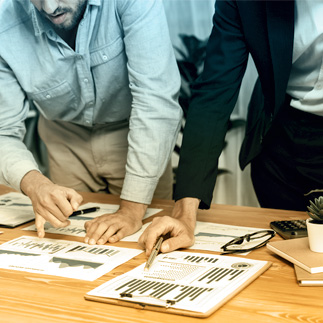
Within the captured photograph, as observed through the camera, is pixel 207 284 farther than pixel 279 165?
No

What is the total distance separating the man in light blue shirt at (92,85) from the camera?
1.49 metres

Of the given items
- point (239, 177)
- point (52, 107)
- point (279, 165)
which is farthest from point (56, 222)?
point (239, 177)

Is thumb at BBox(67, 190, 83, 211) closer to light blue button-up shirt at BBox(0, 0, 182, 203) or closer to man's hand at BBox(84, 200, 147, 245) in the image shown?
man's hand at BBox(84, 200, 147, 245)

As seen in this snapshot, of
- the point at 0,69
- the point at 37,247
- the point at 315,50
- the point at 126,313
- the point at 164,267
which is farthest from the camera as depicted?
the point at 0,69

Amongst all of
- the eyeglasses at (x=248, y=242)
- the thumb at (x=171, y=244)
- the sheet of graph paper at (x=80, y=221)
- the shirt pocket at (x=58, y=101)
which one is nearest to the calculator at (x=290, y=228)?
the eyeglasses at (x=248, y=242)

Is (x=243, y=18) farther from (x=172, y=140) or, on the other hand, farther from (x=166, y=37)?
(x=172, y=140)

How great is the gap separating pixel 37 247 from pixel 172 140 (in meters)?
0.57

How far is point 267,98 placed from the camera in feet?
5.23

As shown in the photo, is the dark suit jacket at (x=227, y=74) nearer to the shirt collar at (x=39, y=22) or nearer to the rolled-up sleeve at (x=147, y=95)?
the rolled-up sleeve at (x=147, y=95)

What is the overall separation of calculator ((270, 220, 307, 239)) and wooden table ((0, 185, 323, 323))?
124 mm

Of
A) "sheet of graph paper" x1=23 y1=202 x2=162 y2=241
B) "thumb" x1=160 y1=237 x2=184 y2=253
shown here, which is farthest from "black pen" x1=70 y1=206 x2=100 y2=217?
"thumb" x1=160 y1=237 x2=184 y2=253

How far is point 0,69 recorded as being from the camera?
5.63 feet

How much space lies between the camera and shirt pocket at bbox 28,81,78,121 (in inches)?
69.8

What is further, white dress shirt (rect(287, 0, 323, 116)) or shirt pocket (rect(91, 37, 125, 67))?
shirt pocket (rect(91, 37, 125, 67))
